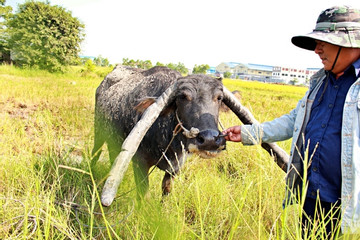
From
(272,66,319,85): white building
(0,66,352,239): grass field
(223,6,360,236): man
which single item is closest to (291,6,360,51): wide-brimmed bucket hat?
(223,6,360,236): man

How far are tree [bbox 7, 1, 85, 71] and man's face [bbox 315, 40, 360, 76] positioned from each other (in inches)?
846

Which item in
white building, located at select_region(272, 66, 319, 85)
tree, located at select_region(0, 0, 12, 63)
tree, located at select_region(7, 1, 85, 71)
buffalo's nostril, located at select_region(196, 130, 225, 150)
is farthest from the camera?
white building, located at select_region(272, 66, 319, 85)

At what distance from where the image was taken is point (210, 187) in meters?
2.89

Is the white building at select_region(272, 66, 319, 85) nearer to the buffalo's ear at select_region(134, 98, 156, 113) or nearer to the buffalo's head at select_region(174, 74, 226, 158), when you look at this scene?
the buffalo's head at select_region(174, 74, 226, 158)

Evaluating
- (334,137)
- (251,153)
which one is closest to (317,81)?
(334,137)

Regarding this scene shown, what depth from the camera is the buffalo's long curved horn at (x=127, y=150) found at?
5.70 ft

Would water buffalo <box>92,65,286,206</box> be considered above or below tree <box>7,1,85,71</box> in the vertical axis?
below

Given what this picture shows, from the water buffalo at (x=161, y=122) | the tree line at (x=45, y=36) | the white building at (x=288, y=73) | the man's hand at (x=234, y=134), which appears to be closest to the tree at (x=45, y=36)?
the tree line at (x=45, y=36)

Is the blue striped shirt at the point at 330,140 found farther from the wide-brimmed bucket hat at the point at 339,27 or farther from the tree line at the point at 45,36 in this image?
the tree line at the point at 45,36

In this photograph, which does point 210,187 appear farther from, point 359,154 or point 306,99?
point 359,154

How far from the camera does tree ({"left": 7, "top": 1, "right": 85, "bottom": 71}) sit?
66.3 ft

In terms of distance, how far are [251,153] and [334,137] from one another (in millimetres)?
2428

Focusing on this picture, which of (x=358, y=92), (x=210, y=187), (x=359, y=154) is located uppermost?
(x=358, y=92)

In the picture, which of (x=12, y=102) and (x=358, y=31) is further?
(x=12, y=102)
